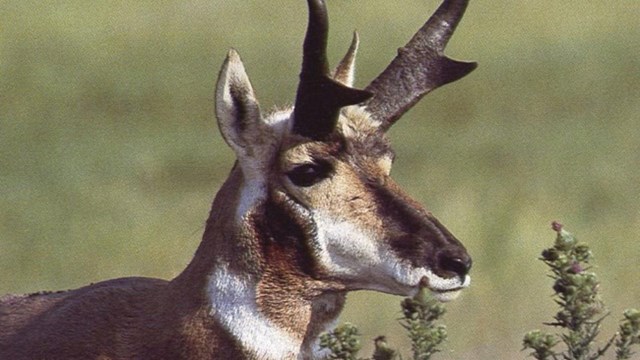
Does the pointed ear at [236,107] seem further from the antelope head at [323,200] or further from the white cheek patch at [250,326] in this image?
the white cheek patch at [250,326]

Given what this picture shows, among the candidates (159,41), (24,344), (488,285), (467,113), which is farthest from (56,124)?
(24,344)

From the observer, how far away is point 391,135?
977 inches

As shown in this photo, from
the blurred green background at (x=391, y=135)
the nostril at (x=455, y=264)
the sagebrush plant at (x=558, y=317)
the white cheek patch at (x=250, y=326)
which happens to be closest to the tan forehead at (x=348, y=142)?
the white cheek patch at (x=250, y=326)

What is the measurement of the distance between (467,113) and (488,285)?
15.0 ft

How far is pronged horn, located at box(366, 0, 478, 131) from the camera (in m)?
10.3

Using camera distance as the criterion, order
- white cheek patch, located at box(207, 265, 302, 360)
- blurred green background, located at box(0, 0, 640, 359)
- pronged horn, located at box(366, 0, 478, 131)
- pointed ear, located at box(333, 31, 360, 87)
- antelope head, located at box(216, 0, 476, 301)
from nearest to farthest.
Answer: antelope head, located at box(216, 0, 476, 301) < white cheek patch, located at box(207, 265, 302, 360) < pronged horn, located at box(366, 0, 478, 131) < pointed ear, located at box(333, 31, 360, 87) < blurred green background, located at box(0, 0, 640, 359)

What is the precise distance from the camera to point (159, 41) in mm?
28172

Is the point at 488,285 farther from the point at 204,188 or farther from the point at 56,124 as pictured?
the point at 56,124

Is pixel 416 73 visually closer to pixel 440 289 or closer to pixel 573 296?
pixel 440 289

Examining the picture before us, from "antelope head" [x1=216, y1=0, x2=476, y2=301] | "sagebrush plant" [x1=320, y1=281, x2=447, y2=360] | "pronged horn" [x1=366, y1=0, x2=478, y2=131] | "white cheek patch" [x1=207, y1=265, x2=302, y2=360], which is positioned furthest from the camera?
"pronged horn" [x1=366, y1=0, x2=478, y2=131]

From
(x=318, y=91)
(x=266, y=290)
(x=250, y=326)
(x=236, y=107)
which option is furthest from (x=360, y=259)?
(x=236, y=107)

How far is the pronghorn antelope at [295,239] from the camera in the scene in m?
9.61

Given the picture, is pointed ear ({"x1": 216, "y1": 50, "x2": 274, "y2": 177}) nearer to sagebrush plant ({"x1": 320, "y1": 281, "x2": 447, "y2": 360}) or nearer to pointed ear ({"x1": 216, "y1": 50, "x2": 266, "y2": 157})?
pointed ear ({"x1": 216, "y1": 50, "x2": 266, "y2": 157})

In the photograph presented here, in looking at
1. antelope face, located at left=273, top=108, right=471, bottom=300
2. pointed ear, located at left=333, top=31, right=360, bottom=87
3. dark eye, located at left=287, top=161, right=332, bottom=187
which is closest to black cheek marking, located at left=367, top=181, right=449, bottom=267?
antelope face, located at left=273, top=108, right=471, bottom=300
